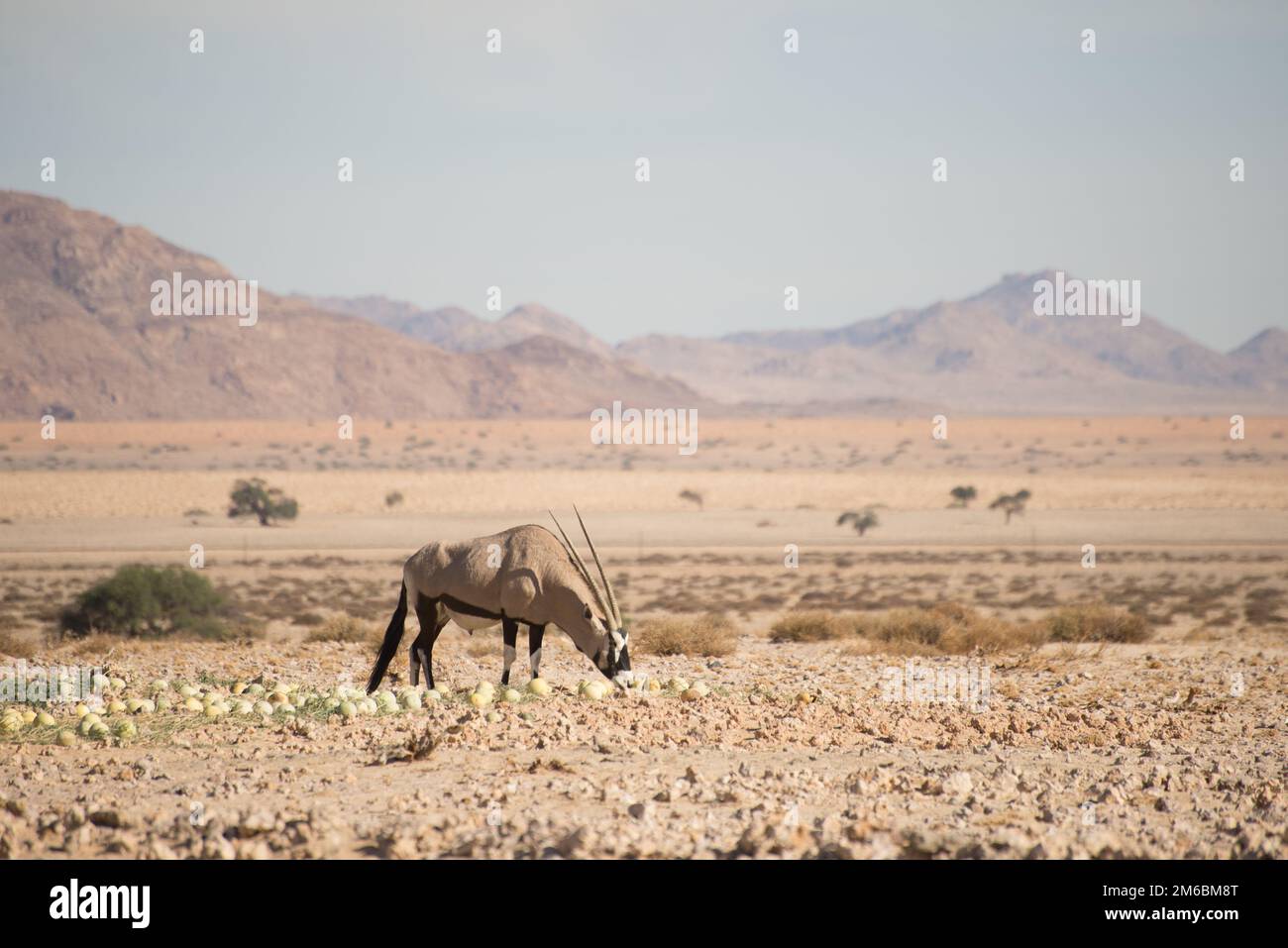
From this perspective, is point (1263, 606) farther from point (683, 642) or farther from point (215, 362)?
point (215, 362)

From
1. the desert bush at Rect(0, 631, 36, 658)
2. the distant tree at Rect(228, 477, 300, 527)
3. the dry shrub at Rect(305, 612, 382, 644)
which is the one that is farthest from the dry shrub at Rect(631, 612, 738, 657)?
the distant tree at Rect(228, 477, 300, 527)

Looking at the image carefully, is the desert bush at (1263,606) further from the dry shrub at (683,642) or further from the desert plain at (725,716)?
the dry shrub at (683,642)

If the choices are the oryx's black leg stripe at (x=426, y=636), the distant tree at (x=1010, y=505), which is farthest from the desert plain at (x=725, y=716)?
the distant tree at (x=1010, y=505)

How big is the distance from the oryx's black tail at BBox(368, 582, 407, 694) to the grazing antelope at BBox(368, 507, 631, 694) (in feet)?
1.34

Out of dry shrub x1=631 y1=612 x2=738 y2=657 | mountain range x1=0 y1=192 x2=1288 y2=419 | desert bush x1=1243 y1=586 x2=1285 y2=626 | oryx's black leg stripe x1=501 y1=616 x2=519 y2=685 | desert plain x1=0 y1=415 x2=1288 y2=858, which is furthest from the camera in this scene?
mountain range x1=0 y1=192 x2=1288 y2=419
